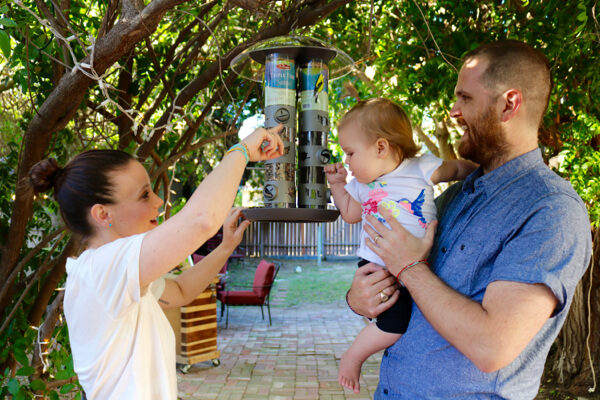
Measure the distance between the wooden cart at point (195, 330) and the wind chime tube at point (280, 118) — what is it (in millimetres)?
4275

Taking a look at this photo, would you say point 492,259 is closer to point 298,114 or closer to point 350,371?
point 350,371

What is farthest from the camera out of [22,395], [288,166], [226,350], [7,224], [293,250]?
[293,250]

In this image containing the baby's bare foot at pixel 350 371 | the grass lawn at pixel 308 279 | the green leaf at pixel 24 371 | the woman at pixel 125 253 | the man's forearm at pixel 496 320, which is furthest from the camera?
the grass lawn at pixel 308 279

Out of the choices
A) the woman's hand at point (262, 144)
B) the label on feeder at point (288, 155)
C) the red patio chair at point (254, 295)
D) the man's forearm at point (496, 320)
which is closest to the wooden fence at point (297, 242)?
the red patio chair at point (254, 295)

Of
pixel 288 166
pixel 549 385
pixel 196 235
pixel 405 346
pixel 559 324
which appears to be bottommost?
pixel 549 385

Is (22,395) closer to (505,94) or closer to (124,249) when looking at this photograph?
(124,249)

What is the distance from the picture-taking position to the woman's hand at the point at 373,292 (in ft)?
5.43

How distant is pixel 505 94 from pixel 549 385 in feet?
15.5

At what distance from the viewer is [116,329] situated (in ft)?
5.26

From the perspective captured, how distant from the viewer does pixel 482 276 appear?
1387mm

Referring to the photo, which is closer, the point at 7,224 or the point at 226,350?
the point at 7,224

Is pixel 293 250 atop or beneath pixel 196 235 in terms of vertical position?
beneath

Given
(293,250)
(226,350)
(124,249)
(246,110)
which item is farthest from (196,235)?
(293,250)

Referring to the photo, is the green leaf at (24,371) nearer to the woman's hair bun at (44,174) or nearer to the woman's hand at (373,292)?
the woman's hair bun at (44,174)
